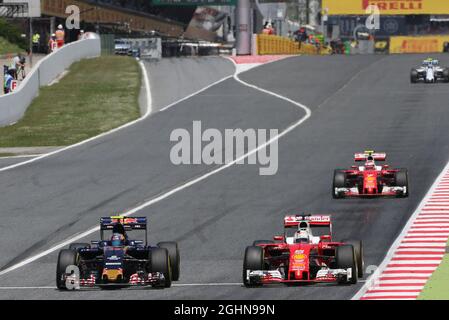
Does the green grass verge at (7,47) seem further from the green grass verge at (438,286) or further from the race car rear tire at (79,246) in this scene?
the green grass verge at (438,286)

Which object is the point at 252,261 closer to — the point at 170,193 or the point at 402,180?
the point at 402,180

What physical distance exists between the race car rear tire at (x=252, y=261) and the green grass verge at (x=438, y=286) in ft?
8.25

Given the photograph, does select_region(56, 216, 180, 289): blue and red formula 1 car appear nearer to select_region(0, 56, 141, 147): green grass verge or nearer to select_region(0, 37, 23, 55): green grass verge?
select_region(0, 56, 141, 147): green grass verge

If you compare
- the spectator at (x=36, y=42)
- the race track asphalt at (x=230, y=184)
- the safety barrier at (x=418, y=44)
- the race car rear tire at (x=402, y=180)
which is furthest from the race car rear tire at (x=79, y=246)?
the safety barrier at (x=418, y=44)

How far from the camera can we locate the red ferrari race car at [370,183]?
1123 inches

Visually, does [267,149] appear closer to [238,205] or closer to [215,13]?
[238,205]

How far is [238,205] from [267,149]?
1053cm

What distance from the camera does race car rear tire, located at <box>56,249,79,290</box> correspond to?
62.0 feet

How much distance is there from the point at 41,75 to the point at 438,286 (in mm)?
41172

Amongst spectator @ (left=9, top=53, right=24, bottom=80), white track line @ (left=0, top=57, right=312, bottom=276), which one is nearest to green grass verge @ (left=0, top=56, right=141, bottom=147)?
spectator @ (left=9, top=53, right=24, bottom=80)

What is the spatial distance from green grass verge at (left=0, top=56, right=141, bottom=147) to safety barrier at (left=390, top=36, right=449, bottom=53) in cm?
6853

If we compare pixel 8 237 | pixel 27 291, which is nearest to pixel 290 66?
pixel 8 237

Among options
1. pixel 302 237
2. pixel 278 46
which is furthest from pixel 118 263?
pixel 278 46

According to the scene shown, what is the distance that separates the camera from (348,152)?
123ft
